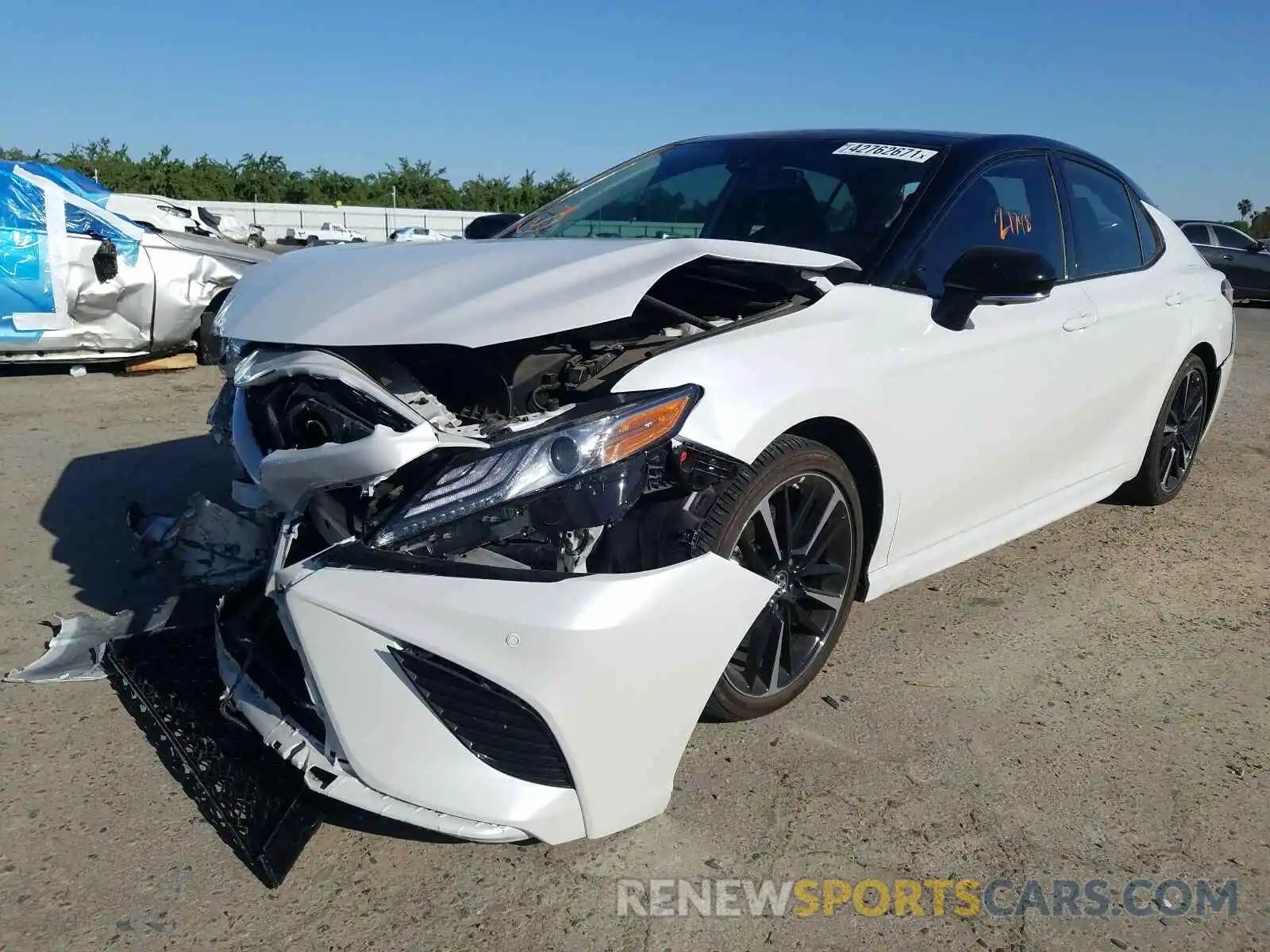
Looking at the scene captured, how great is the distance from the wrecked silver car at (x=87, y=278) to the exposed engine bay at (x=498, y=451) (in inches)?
217

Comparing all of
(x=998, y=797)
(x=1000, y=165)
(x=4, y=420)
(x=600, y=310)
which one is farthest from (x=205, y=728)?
(x=4, y=420)

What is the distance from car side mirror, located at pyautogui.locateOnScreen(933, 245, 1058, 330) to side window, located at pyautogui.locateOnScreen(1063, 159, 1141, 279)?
3.45 feet

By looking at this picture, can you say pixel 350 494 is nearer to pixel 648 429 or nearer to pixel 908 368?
pixel 648 429

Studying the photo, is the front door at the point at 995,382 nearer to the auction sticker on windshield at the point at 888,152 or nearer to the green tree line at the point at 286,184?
the auction sticker on windshield at the point at 888,152

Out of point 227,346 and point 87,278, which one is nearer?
point 227,346

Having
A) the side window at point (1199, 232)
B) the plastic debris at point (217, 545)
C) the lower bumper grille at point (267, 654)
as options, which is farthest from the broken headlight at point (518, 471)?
the side window at point (1199, 232)

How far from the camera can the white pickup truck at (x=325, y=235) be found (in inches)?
909

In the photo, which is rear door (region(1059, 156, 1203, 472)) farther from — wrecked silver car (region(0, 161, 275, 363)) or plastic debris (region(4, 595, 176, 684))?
wrecked silver car (region(0, 161, 275, 363))

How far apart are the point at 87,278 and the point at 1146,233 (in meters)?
6.76

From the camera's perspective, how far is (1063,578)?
161 inches

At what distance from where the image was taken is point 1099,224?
409 cm

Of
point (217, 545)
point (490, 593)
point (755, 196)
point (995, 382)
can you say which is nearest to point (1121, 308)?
point (995, 382)

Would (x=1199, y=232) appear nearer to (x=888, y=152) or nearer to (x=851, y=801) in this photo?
(x=888, y=152)

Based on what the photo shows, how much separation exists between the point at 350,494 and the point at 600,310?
690mm
